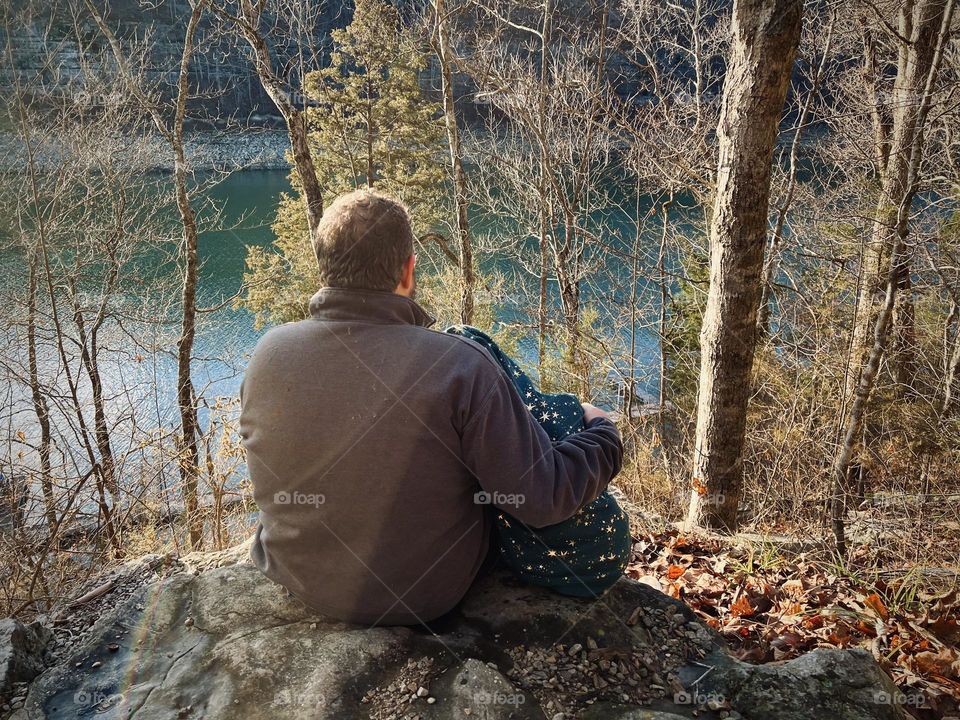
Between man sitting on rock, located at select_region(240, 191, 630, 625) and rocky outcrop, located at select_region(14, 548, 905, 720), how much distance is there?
0.64ft

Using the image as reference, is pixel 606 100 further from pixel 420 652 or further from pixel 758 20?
pixel 420 652

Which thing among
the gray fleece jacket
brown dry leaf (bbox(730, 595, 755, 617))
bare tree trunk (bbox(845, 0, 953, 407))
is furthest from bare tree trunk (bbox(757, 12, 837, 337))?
the gray fleece jacket

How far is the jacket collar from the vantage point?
5.79 ft

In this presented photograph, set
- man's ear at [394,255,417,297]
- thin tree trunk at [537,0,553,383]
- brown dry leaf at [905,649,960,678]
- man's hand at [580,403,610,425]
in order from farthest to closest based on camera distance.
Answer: thin tree trunk at [537,0,553,383], brown dry leaf at [905,649,960,678], man's hand at [580,403,610,425], man's ear at [394,255,417,297]

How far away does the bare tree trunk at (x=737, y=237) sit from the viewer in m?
3.23

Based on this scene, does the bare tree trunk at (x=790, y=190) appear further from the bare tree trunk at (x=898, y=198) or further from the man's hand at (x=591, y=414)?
the man's hand at (x=591, y=414)

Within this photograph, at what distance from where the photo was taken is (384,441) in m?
1.74

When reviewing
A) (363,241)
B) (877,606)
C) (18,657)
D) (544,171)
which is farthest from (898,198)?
(544,171)

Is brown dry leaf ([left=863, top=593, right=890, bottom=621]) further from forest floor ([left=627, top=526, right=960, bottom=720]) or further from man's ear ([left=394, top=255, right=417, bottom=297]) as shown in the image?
man's ear ([left=394, top=255, right=417, bottom=297])

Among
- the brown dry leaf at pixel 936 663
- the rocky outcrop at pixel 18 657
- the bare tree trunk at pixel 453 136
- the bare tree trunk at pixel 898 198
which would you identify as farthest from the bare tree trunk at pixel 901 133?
the rocky outcrop at pixel 18 657

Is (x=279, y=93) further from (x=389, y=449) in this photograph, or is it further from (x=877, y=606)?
(x=877, y=606)

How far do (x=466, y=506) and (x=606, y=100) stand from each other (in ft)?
34.8

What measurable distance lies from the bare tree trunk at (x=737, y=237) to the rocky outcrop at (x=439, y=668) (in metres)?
1.84

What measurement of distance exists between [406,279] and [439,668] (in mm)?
1115
